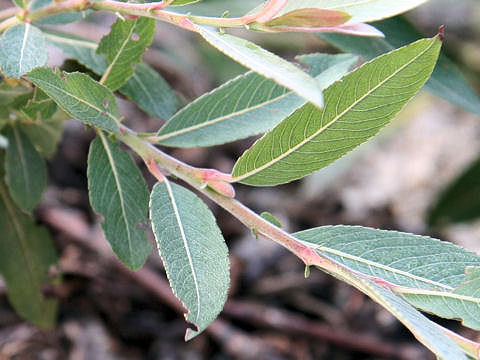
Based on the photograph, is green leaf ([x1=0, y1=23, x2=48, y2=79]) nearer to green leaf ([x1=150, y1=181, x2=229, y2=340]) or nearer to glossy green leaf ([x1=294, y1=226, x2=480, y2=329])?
Answer: green leaf ([x1=150, y1=181, x2=229, y2=340])

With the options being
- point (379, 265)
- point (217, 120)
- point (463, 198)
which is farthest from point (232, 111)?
point (463, 198)

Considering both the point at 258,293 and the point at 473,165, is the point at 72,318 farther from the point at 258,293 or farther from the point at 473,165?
the point at 473,165

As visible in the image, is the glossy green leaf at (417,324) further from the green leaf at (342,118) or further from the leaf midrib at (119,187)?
the leaf midrib at (119,187)

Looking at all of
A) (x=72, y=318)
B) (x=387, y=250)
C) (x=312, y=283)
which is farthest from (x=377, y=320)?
(x=387, y=250)

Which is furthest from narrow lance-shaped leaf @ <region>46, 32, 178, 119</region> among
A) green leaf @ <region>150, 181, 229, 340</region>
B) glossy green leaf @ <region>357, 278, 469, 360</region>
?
glossy green leaf @ <region>357, 278, 469, 360</region>

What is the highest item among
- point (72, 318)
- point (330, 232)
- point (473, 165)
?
point (330, 232)

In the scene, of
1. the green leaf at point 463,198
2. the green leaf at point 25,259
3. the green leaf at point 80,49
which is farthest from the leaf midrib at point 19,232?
the green leaf at point 463,198
